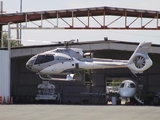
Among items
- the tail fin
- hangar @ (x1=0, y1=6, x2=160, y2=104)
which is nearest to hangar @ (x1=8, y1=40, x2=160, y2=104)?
hangar @ (x1=0, y1=6, x2=160, y2=104)

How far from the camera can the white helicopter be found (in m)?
41.5

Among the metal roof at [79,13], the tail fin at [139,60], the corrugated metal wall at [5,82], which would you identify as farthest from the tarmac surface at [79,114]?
the metal roof at [79,13]

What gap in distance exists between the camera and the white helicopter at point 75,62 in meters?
41.5

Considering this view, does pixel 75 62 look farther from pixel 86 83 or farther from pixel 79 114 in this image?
pixel 79 114

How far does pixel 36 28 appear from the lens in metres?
47.6

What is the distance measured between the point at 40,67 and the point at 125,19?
32.4 ft

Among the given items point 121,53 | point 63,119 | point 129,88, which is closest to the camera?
point 63,119

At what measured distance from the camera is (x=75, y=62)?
140 ft

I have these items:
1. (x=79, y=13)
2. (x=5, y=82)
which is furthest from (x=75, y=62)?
(x=79, y=13)

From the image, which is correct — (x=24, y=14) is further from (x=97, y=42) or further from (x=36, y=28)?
(x=97, y=42)

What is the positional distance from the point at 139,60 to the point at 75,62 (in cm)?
534

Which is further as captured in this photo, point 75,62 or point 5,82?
point 5,82

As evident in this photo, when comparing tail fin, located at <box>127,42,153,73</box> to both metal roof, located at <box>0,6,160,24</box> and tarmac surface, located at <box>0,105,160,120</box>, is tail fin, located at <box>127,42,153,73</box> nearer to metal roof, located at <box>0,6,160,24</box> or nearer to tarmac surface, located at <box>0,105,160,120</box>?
metal roof, located at <box>0,6,160,24</box>

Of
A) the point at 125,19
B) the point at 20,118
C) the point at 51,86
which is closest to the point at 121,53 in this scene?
the point at 125,19
